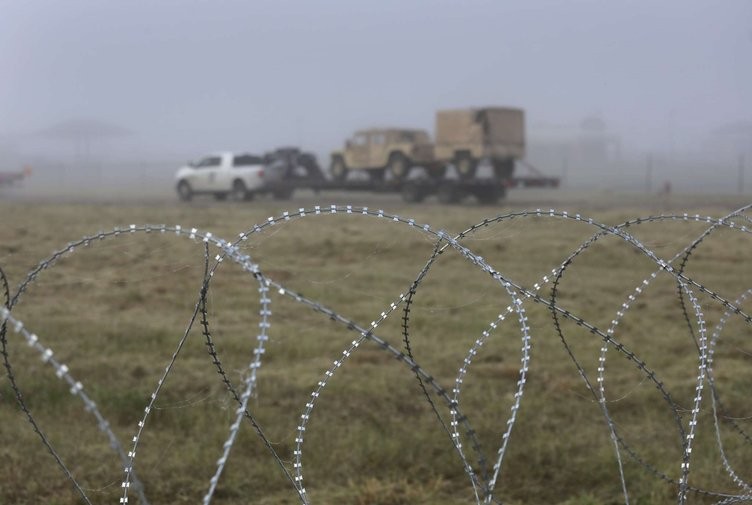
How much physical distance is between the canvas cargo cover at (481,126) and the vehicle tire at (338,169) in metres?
4.10

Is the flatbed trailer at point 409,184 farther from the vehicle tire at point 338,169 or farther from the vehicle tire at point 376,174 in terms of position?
the vehicle tire at point 338,169

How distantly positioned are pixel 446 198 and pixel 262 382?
67.4 feet

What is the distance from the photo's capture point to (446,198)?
27.2 m

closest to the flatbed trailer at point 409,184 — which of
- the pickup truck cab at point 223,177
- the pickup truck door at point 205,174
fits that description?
the pickup truck cab at point 223,177

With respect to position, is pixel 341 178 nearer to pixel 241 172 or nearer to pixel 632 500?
pixel 241 172

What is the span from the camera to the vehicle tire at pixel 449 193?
2708cm

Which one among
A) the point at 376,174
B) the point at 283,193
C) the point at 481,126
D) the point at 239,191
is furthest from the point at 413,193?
the point at 239,191

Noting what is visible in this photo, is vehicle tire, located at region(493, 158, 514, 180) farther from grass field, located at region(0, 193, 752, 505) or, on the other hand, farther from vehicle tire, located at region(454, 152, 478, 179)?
grass field, located at region(0, 193, 752, 505)

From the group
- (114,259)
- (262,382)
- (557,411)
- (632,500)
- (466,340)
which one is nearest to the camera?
(632,500)

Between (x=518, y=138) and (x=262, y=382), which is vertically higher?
(x=518, y=138)

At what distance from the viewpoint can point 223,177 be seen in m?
29.8

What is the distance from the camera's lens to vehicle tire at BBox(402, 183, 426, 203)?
27.9 meters

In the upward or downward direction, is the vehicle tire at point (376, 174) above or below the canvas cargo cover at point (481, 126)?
below

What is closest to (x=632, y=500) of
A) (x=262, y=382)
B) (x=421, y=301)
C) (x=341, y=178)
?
(x=262, y=382)
